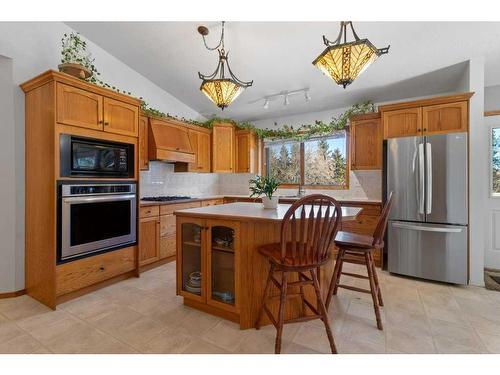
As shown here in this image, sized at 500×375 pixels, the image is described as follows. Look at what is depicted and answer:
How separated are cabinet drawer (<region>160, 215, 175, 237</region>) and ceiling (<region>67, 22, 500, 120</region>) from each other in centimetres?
218

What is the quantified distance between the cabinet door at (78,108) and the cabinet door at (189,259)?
1.37 meters

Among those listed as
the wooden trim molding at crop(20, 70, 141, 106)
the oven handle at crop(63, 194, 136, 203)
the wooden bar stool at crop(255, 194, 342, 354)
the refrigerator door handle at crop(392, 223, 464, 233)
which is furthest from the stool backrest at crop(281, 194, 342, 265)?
the wooden trim molding at crop(20, 70, 141, 106)

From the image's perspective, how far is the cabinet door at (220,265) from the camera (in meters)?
2.04

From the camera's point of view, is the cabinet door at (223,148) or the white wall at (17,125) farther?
the cabinet door at (223,148)

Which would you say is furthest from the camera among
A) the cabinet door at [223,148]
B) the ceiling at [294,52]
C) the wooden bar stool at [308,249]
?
the cabinet door at [223,148]

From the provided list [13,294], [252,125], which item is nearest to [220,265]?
[13,294]

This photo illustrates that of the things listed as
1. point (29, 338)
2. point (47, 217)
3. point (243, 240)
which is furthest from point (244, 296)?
point (47, 217)

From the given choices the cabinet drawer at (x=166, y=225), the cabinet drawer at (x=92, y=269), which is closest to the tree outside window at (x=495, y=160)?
the cabinet drawer at (x=166, y=225)

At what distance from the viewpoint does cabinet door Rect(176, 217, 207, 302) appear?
2209 millimetres

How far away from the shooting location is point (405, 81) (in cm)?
336

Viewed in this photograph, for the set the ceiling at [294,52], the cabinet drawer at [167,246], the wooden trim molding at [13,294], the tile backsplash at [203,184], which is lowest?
the wooden trim molding at [13,294]

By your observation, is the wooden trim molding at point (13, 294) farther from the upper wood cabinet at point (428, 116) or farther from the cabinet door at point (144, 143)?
the upper wood cabinet at point (428, 116)
